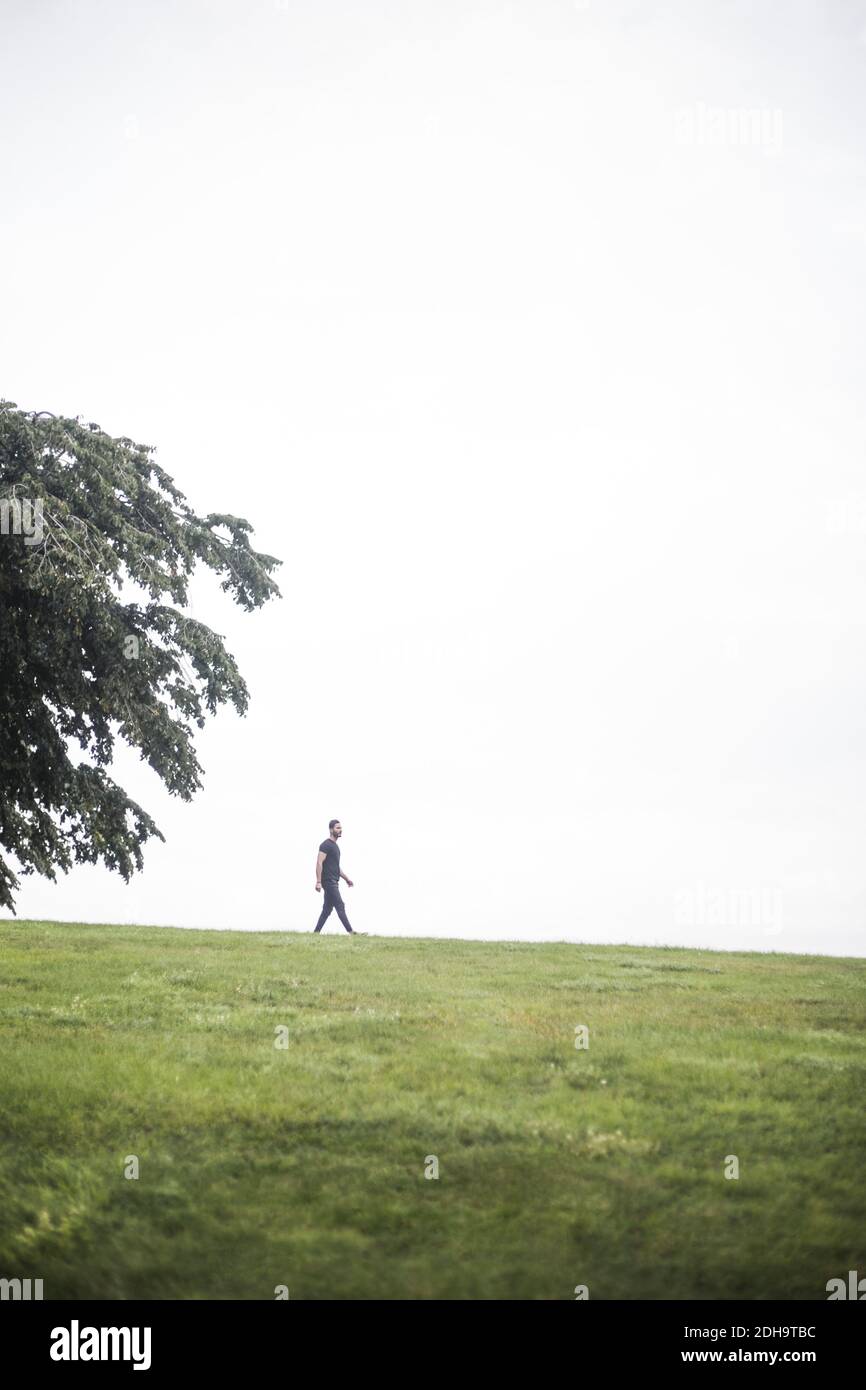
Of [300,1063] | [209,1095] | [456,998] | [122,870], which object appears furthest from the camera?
[122,870]

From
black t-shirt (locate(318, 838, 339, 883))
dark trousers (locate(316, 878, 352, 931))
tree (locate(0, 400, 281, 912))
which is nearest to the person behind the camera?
tree (locate(0, 400, 281, 912))

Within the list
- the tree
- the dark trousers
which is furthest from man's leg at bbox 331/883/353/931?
the tree

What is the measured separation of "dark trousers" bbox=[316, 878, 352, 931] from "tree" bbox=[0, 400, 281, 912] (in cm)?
718

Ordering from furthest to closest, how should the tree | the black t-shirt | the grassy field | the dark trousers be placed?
the dark trousers → the black t-shirt → the tree → the grassy field

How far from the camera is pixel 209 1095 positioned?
957 centimetres

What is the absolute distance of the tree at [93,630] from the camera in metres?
14.6

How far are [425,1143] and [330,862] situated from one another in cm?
1652

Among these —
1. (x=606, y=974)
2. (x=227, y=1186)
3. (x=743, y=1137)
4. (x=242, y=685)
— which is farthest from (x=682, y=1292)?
(x=242, y=685)

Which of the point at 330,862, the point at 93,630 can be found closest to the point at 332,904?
the point at 330,862

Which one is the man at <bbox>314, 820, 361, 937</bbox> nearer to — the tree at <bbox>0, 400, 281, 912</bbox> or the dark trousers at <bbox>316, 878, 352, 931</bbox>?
the dark trousers at <bbox>316, 878, 352, 931</bbox>

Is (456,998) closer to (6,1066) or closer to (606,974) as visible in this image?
(606,974)

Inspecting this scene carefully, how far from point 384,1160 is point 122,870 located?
1201 cm

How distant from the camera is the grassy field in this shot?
6.50m
